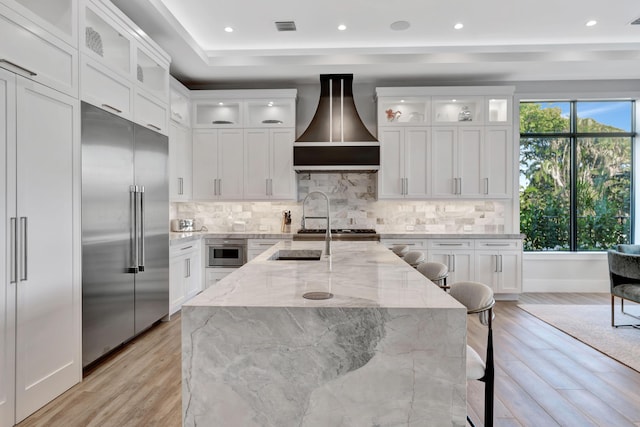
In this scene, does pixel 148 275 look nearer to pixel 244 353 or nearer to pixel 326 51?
pixel 244 353

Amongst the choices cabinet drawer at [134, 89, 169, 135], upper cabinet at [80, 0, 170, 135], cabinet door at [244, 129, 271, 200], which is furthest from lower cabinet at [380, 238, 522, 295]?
upper cabinet at [80, 0, 170, 135]

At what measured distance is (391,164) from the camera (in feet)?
16.7

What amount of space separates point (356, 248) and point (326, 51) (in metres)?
2.85

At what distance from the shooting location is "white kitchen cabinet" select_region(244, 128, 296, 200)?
512 cm

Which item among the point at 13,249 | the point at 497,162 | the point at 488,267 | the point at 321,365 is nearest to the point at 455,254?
the point at 488,267

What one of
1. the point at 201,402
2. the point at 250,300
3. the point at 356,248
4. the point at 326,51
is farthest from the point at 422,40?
the point at 201,402

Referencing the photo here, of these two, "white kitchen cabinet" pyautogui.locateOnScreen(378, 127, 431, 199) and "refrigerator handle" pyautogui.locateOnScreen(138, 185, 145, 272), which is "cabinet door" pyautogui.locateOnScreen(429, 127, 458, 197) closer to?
"white kitchen cabinet" pyautogui.locateOnScreen(378, 127, 431, 199)

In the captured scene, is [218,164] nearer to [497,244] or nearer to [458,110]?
[458,110]

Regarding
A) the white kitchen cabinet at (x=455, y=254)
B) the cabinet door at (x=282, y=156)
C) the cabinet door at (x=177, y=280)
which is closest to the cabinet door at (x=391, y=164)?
the white kitchen cabinet at (x=455, y=254)

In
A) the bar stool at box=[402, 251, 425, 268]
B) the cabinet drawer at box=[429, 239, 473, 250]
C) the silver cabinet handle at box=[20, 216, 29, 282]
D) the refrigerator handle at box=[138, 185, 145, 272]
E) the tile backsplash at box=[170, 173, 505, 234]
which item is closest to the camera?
the silver cabinet handle at box=[20, 216, 29, 282]

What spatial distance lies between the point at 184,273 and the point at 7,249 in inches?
97.9

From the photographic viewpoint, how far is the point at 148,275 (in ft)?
11.3

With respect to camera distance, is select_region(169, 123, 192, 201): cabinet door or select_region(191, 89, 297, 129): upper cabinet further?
select_region(191, 89, 297, 129): upper cabinet

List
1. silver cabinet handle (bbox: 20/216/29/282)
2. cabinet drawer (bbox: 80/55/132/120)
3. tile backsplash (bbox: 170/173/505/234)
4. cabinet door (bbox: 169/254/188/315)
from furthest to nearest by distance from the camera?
tile backsplash (bbox: 170/173/505/234) → cabinet door (bbox: 169/254/188/315) → cabinet drawer (bbox: 80/55/132/120) → silver cabinet handle (bbox: 20/216/29/282)
